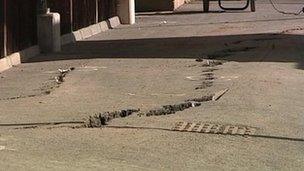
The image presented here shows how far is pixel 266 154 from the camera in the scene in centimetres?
753

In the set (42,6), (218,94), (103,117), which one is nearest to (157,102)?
(218,94)

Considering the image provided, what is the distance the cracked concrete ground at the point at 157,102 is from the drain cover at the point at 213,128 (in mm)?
154

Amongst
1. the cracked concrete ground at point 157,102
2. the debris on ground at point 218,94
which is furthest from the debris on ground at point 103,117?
the debris on ground at point 218,94

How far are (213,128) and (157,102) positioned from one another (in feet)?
6.44

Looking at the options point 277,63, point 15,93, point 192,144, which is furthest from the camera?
point 277,63

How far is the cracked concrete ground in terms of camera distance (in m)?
7.38

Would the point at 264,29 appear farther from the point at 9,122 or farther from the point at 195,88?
the point at 9,122

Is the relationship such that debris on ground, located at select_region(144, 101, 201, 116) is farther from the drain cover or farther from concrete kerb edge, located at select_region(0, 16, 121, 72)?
concrete kerb edge, located at select_region(0, 16, 121, 72)

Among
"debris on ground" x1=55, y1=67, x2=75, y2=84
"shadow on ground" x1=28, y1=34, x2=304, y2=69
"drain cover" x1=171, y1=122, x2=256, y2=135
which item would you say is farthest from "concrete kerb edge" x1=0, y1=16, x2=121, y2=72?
"drain cover" x1=171, y1=122, x2=256, y2=135

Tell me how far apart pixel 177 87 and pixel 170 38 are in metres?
9.13

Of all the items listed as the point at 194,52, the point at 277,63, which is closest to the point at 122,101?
the point at 277,63

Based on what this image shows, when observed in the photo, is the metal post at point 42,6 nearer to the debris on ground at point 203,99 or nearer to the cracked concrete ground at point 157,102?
the cracked concrete ground at point 157,102

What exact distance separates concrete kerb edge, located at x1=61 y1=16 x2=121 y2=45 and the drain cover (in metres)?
11.0

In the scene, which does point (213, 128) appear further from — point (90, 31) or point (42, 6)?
point (90, 31)
